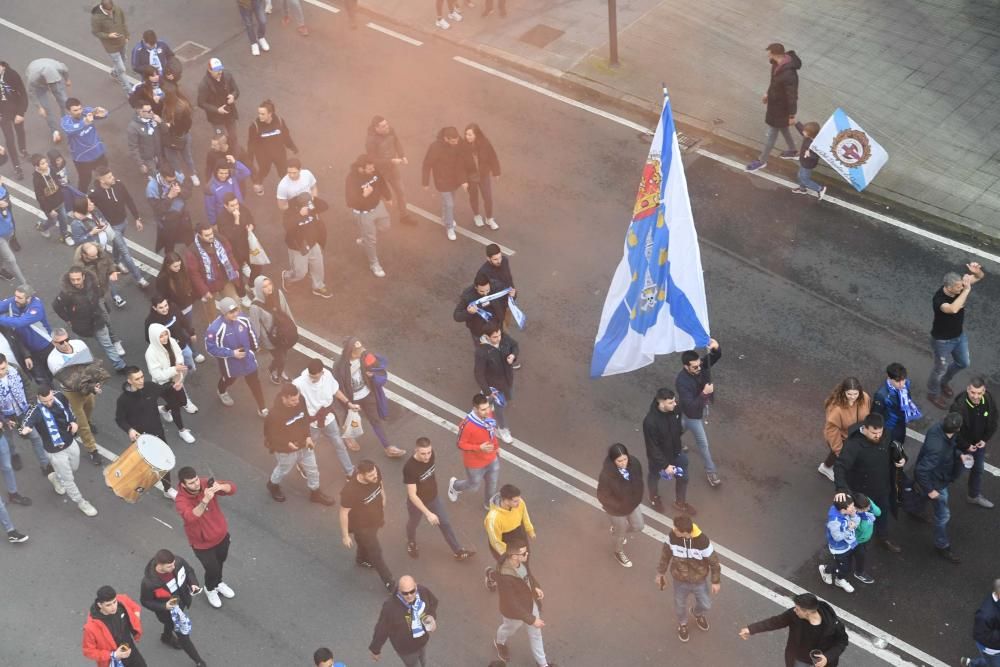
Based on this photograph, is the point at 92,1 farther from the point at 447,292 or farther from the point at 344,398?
the point at 344,398

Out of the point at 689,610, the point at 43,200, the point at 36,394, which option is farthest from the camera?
the point at 43,200

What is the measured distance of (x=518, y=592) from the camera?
11.9m

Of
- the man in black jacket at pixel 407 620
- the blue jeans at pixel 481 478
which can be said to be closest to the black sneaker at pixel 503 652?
the man in black jacket at pixel 407 620

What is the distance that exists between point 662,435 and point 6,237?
9232 mm

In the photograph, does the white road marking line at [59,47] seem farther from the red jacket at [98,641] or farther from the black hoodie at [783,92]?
the red jacket at [98,641]

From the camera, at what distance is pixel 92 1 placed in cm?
2397

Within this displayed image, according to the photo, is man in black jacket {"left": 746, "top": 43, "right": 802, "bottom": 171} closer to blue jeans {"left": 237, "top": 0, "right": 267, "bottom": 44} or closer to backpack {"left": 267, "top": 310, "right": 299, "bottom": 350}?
Answer: backpack {"left": 267, "top": 310, "right": 299, "bottom": 350}

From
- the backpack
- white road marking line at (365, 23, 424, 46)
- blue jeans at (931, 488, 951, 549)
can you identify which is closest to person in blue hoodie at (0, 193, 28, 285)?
the backpack

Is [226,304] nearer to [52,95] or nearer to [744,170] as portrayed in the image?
[52,95]

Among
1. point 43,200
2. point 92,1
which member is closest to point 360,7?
point 92,1

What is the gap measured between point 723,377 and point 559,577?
3.68 metres

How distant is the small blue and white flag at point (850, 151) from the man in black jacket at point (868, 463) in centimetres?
578

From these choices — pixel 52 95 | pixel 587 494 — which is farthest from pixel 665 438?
pixel 52 95

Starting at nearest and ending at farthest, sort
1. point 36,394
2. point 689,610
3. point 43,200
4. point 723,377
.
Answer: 1. point 689,610
2. point 36,394
3. point 723,377
4. point 43,200
